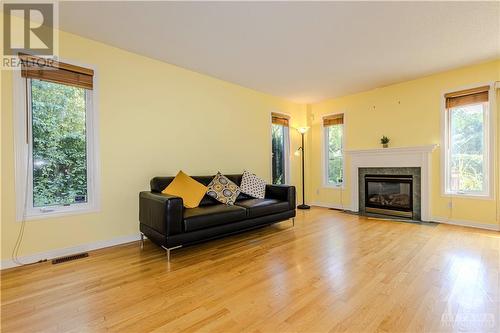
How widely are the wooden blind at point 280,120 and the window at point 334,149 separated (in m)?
0.98

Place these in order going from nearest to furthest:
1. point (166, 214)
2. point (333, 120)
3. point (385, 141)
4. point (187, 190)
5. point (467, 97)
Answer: point (166, 214) → point (187, 190) → point (467, 97) → point (385, 141) → point (333, 120)

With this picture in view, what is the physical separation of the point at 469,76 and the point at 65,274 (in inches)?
235

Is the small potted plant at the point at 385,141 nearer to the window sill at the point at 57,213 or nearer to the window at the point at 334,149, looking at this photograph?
the window at the point at 334,149

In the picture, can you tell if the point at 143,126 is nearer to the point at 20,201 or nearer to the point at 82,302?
the point at 20,201

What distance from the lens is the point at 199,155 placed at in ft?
12.8

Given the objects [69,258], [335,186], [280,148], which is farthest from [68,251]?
[335,186]

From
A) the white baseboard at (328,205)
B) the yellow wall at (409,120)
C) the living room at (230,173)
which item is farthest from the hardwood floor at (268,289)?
the white baseboard at (328,205)

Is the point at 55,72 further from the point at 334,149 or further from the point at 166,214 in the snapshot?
the point at 334,149

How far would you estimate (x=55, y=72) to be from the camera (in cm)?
264

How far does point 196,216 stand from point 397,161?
3886 mm

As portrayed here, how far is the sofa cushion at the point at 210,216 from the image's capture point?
263 cm

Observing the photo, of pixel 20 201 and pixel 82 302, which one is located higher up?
pixel 20 201

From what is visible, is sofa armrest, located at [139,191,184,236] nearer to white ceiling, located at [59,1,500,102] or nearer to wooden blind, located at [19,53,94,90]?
wooden blind, located at [19,53,94,90]

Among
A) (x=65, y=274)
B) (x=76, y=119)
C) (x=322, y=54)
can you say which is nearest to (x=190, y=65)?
(x=76, y=119)
